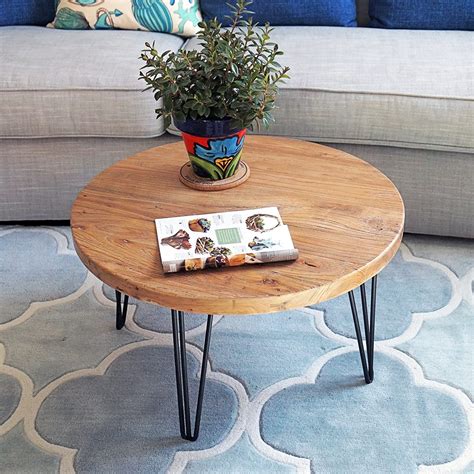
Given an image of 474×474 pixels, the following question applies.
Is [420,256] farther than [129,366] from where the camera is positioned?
Yes

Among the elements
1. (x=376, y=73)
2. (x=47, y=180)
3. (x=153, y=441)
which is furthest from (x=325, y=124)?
(x=153, y=441)

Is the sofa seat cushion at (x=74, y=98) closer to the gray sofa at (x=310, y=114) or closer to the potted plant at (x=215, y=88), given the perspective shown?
the gray sofa at (x=310, y=114)

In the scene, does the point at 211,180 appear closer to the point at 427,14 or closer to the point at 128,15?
the point at 128,15

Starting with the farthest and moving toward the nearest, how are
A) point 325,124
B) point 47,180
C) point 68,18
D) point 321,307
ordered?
point 68,18 < point 47,180 < point 325,124 < point 321,307

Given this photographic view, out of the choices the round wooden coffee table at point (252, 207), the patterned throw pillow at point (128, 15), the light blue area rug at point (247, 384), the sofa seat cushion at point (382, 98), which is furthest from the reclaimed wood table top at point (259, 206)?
the patterned throw pillow at point (128, 15)

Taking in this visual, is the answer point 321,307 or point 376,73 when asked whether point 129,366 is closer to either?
point 321,307

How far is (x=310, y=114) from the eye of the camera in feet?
6.63

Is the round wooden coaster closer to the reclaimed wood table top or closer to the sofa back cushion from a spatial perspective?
the reclaimed wood table top

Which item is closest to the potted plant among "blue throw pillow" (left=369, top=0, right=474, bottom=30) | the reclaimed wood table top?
the reclaimed wood table top

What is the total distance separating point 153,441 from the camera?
1.52 metres

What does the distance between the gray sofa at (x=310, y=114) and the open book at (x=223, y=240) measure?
639mm

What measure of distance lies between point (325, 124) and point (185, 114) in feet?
2.12

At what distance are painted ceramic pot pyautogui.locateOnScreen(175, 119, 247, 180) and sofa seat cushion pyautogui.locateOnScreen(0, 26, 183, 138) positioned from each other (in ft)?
1.78

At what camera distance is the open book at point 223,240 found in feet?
4.31
